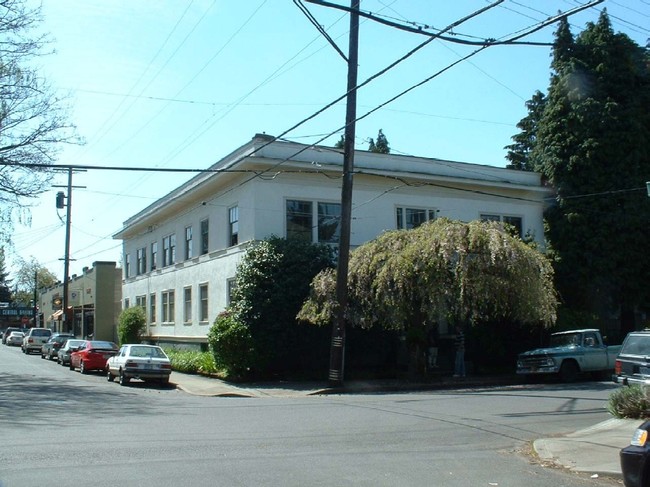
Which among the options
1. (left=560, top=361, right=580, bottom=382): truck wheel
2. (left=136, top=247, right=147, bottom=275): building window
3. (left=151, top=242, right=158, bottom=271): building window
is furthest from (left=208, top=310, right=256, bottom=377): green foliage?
(left=136, top=247, right=147, bottom=275): building window

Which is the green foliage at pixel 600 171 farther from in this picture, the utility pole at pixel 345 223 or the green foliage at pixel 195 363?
the green foliage at pixel 195 363

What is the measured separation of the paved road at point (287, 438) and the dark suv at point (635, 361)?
1061 mm

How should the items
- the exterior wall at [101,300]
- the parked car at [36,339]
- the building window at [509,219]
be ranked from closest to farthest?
the building window at [509,219], the parked car at [36,339], the exterior wall at [101,300]

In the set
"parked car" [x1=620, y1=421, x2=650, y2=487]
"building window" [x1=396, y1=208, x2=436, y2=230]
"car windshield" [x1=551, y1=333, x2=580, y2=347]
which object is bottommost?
"parked car" [x1=620, y1=421, x2=650, y2=487]

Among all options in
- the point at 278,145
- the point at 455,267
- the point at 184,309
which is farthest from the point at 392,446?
the point at 184,309

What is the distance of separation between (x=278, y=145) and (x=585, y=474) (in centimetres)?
2116

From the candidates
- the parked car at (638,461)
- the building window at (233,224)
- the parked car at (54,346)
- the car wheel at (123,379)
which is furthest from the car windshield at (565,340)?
the parked car at (54,346)

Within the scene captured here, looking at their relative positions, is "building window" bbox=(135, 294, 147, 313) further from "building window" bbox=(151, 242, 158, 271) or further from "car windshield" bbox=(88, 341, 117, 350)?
"car windshield" bbox=(88, 341, 117, 350)

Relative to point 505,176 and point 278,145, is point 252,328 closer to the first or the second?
point 278,145

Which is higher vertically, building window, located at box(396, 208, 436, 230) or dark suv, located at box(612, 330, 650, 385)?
building window, located at box(396, 208, 436, 230)

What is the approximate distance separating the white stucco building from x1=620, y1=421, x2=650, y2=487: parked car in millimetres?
18902

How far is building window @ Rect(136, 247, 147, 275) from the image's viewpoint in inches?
1731

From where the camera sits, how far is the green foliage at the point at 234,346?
24766mm

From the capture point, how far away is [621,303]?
112ft
